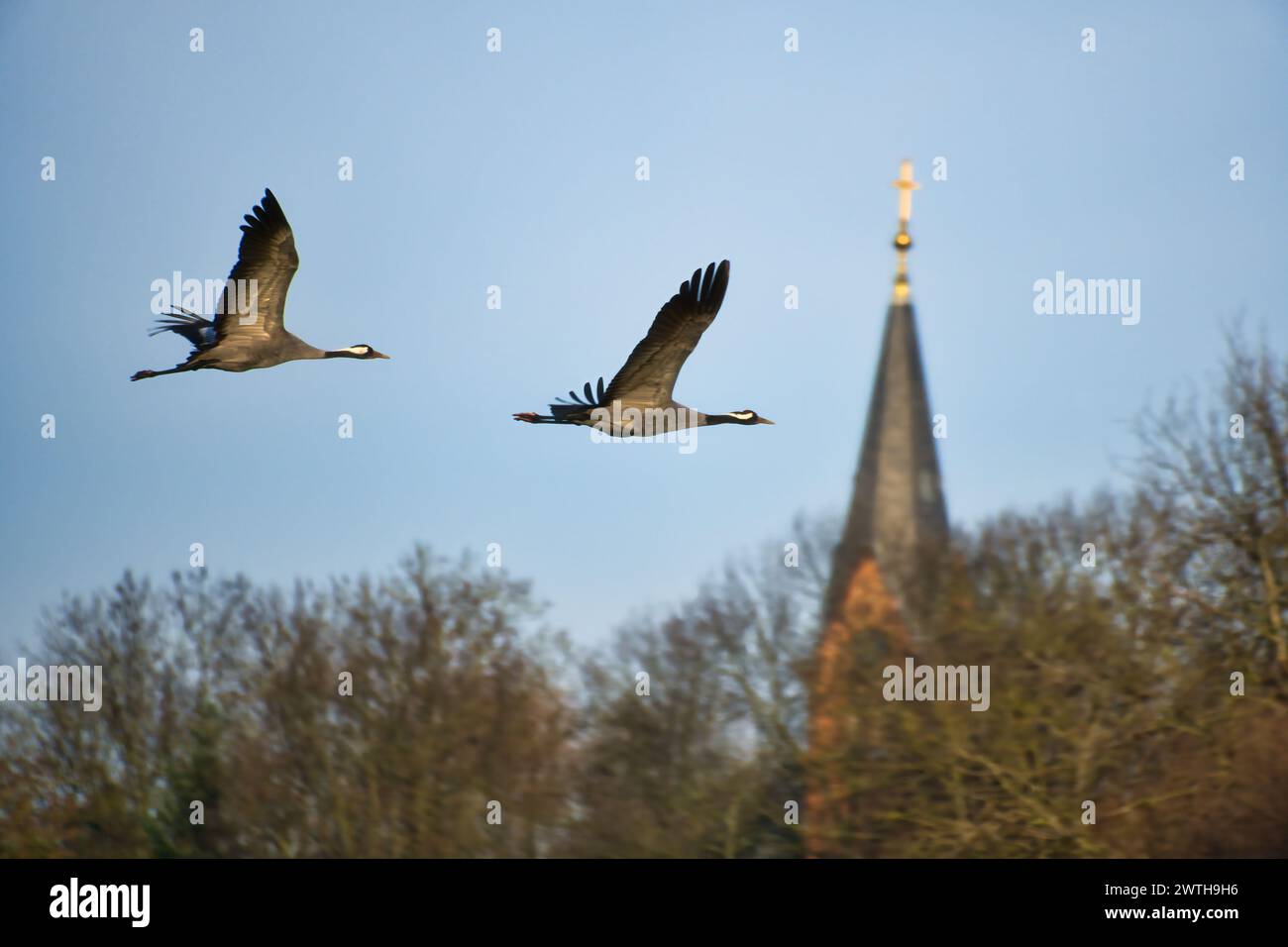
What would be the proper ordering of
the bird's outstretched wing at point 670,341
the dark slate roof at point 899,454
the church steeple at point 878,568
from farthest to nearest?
the dark slate roof at point 899,454 < the church steeple at point 878,568 < the bird's outstretched wing at point 670,341

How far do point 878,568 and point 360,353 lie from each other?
27.6 metres

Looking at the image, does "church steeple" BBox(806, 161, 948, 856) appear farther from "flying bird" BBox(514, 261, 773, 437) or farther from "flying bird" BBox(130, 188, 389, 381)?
"flying bird" BBox(130, 188, 389, 381)

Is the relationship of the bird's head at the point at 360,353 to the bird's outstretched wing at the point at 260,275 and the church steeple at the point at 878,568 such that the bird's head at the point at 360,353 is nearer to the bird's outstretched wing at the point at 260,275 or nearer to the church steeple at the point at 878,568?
the bird's outstretched wing at the point at 260,275

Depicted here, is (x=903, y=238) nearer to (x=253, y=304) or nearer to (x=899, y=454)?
(x=899, y=454)

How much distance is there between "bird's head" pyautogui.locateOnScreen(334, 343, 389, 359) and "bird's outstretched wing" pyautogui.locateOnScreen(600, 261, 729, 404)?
3853 mm

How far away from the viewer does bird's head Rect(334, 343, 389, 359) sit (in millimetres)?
24906

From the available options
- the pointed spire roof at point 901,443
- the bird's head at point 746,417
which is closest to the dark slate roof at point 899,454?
the pointed spire roof at point 901,443

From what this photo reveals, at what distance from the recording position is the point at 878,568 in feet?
166

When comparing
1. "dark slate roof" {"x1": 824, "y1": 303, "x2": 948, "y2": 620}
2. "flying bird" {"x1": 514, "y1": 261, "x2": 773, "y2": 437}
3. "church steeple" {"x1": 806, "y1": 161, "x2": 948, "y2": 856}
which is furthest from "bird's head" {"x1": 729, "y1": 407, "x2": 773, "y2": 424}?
"dark slate roof" {"x1": 824, "y1": 303, "x2": 948, "y2": 620}

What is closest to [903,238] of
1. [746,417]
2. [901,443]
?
[901,443]

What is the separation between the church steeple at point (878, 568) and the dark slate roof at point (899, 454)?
0.04m

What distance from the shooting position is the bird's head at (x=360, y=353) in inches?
981

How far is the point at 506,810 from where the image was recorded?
39438 mm
